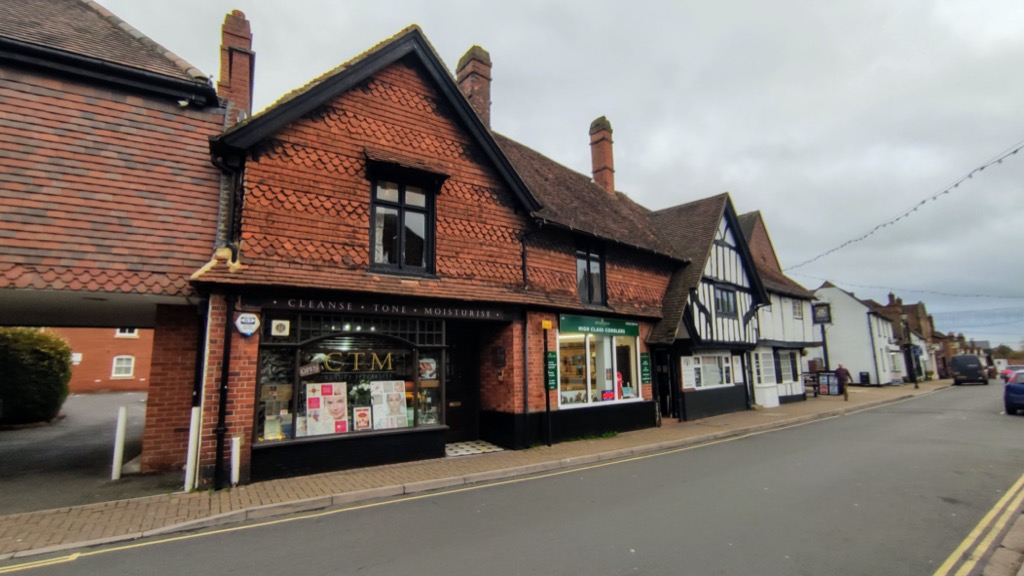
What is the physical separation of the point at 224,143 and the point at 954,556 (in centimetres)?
1105

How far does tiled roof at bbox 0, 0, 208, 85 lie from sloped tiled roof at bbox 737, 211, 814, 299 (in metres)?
24.9

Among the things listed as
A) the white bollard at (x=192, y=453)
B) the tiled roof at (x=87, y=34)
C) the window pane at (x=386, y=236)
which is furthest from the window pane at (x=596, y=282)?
the tiled roof at (x=87, y=34)

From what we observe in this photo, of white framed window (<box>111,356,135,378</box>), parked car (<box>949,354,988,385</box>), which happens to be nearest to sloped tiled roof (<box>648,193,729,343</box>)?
white framed window (<box>111,356,135,378</box>)

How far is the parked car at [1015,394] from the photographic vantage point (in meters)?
16.3

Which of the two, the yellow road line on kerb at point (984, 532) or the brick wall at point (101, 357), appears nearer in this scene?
the yellow road line on kerb at point (984, 532)

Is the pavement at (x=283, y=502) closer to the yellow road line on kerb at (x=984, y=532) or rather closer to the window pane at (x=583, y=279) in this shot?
the yellow road line on kerb at (x=984, y=532)

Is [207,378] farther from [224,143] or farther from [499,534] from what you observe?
[499,534]

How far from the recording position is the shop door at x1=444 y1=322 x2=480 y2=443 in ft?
38.1

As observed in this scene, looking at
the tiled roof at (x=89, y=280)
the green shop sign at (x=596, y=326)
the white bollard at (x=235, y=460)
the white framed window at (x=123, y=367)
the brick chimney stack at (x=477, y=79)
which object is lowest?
the white bollard at (x=235, y=460)

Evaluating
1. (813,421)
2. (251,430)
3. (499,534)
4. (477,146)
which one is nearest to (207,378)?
(251,430)

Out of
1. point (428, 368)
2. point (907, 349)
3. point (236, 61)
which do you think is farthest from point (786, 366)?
point (907, 349)

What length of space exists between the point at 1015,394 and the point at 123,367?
142ft

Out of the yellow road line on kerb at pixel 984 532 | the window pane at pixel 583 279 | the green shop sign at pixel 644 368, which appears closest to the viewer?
the yellow road line on kerb at pixel 984 532

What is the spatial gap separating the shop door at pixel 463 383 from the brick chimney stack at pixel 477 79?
6132 mm
